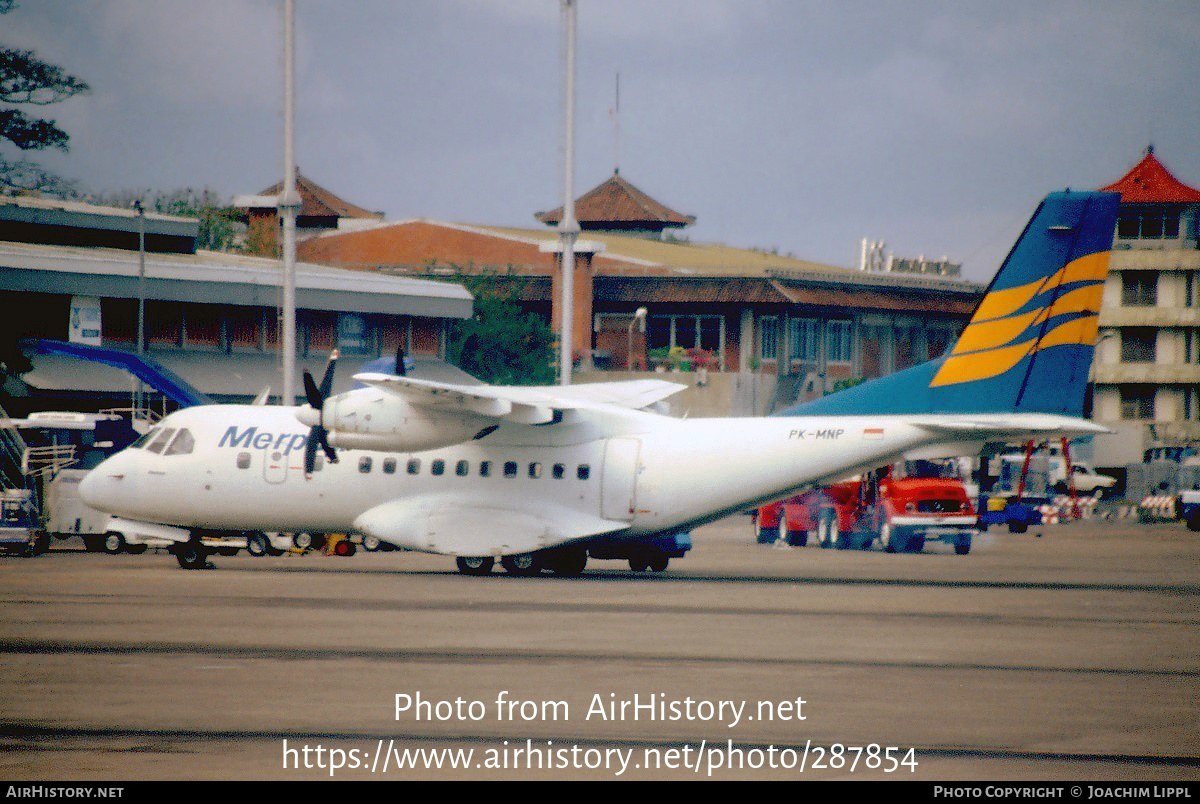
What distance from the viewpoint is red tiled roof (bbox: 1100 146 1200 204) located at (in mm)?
93688

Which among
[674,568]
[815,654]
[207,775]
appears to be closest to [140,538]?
[674,568]

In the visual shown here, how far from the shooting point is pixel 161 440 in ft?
107

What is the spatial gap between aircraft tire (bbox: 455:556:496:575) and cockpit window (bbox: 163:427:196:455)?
6165 millimetres

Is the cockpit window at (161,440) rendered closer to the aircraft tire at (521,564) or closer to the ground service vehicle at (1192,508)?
the aircraft tire at (521,564)

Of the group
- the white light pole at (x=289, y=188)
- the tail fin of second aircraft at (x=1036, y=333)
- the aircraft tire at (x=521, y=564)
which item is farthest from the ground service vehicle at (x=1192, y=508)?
the aircraft tire at (x=521, y=564)

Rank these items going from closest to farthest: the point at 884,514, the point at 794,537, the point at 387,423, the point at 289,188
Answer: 1. the point at 387,423
2. the point at 884,514
3. the point at 289,188
4. the point at 794,537

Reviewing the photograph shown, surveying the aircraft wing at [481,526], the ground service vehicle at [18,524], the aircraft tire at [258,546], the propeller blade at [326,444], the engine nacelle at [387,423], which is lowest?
the aircraft tire at [258,546]

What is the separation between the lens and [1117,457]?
90875 mm

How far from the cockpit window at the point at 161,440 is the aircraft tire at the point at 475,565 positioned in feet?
22.2

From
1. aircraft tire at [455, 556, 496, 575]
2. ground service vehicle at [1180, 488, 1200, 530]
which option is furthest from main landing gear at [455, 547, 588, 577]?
ground service vehicle at [1180, 488, 1200, 530]

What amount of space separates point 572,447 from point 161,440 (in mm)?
8988

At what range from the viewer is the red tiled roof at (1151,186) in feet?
307

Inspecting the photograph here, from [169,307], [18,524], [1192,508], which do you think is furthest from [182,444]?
[1192,508]

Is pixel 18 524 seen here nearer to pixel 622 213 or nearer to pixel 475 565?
pixel 475 565
